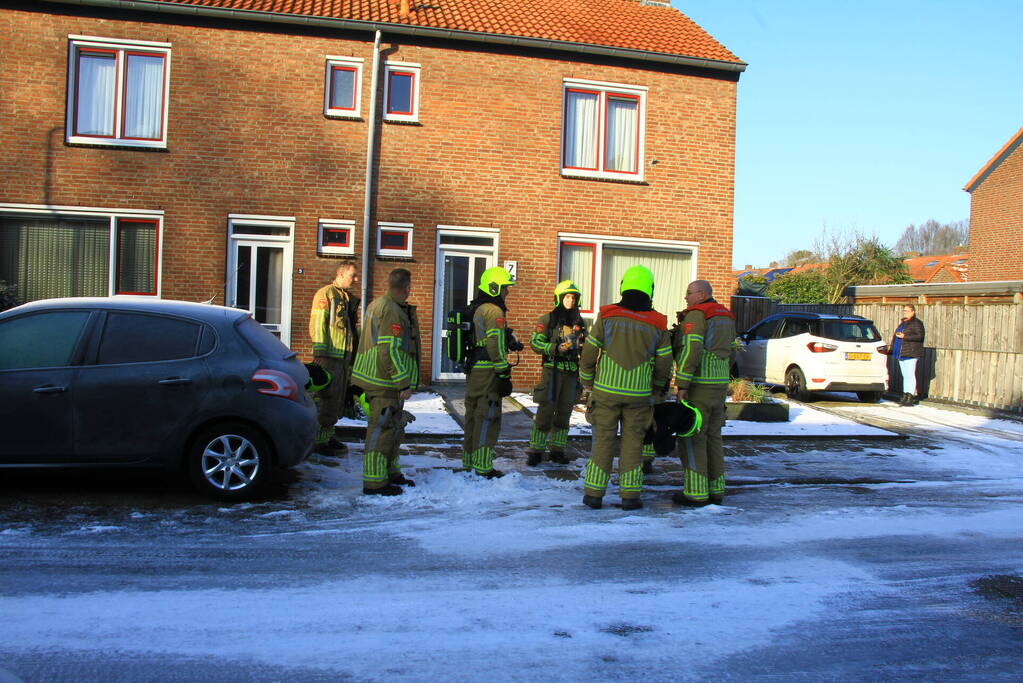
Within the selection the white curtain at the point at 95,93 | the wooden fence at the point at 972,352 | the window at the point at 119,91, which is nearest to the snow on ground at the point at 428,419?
the window at the point at 119,91

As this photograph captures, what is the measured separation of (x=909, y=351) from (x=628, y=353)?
1098cm

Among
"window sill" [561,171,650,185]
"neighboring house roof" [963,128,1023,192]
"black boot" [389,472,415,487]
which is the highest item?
"neighboring house roof" [963,128,1023,192]

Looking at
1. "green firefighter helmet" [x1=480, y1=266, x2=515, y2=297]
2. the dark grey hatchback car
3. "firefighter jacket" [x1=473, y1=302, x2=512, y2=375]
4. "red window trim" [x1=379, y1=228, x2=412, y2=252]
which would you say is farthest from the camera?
"red window trim" [x1=379, y1=228, x2=412, y2=252]

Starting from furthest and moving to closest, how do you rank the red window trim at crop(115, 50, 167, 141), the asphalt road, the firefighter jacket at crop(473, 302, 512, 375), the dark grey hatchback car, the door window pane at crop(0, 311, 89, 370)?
1. the red window trim at crop(115, 50, 167, 141)
2. the firefighter jacket at crop(473, 302, 512, 375)
3. the door window pane at crop(0, 311, 89, 370)
4. the dark grey hatchback car
5. the asphalt road

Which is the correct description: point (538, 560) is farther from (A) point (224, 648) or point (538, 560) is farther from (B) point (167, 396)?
(B) point (167, 396)

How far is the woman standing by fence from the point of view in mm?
16172

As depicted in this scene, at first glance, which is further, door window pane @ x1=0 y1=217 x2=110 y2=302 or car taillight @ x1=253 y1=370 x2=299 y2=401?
door window pane @ x1=0 y1=217 x2=110 y2=302

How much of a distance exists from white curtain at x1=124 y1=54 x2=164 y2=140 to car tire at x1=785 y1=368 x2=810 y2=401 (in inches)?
442

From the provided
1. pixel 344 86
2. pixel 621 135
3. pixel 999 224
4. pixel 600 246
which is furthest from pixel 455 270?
pixel 999 224

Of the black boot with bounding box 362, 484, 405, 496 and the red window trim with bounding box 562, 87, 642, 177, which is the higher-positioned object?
the red window trim with bounding box 562, 87, 642, 177

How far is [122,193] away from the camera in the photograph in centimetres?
1405

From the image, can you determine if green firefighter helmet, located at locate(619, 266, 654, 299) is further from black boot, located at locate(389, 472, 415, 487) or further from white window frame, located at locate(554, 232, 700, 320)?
white window frame, located at locate(554, 232, 700, 320)

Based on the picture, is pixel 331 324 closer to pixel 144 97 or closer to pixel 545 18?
pixel 144 97

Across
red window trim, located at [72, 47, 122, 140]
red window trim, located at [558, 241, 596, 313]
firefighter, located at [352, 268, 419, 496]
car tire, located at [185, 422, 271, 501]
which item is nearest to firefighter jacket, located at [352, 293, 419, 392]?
firefighter, located at [352, 268, 419, 496]
